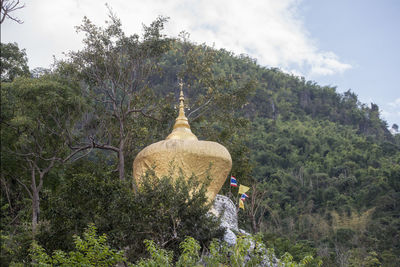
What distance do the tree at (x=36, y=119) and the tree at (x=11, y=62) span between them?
130 inches

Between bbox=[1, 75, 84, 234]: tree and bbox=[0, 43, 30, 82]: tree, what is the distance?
3.31 m

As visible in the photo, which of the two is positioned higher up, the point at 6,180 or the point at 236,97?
the point at 236,97

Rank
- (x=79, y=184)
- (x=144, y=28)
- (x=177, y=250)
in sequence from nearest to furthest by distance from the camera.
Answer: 1. (x=177, y=250)
2. (x=79, y=184)
3. (x=144, y=28)

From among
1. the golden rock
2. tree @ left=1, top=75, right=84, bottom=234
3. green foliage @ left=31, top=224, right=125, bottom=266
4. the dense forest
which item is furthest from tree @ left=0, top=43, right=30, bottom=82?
green foliage @ left=31, top=224, right=125, bottom=266

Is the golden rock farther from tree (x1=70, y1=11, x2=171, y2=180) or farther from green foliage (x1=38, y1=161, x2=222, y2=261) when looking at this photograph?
tree (x1=70, y1=11, x2=171, y2=180)

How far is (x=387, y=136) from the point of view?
3159 inches

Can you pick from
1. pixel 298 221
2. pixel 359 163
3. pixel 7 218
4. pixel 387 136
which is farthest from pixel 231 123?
pixel 387 136

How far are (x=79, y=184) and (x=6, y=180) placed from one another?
430 inches

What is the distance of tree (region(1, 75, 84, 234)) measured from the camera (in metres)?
16.8

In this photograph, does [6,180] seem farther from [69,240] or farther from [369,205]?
[369,205]

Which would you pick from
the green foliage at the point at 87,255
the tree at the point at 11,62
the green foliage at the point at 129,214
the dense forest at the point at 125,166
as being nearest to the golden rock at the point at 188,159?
the dense forest at the point at 125,166

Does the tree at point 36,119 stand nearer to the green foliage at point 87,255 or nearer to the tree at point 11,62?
the tree at point 11,62

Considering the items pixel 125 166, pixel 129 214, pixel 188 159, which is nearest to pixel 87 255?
pixel 129 214

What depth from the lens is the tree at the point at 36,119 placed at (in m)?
16.8
